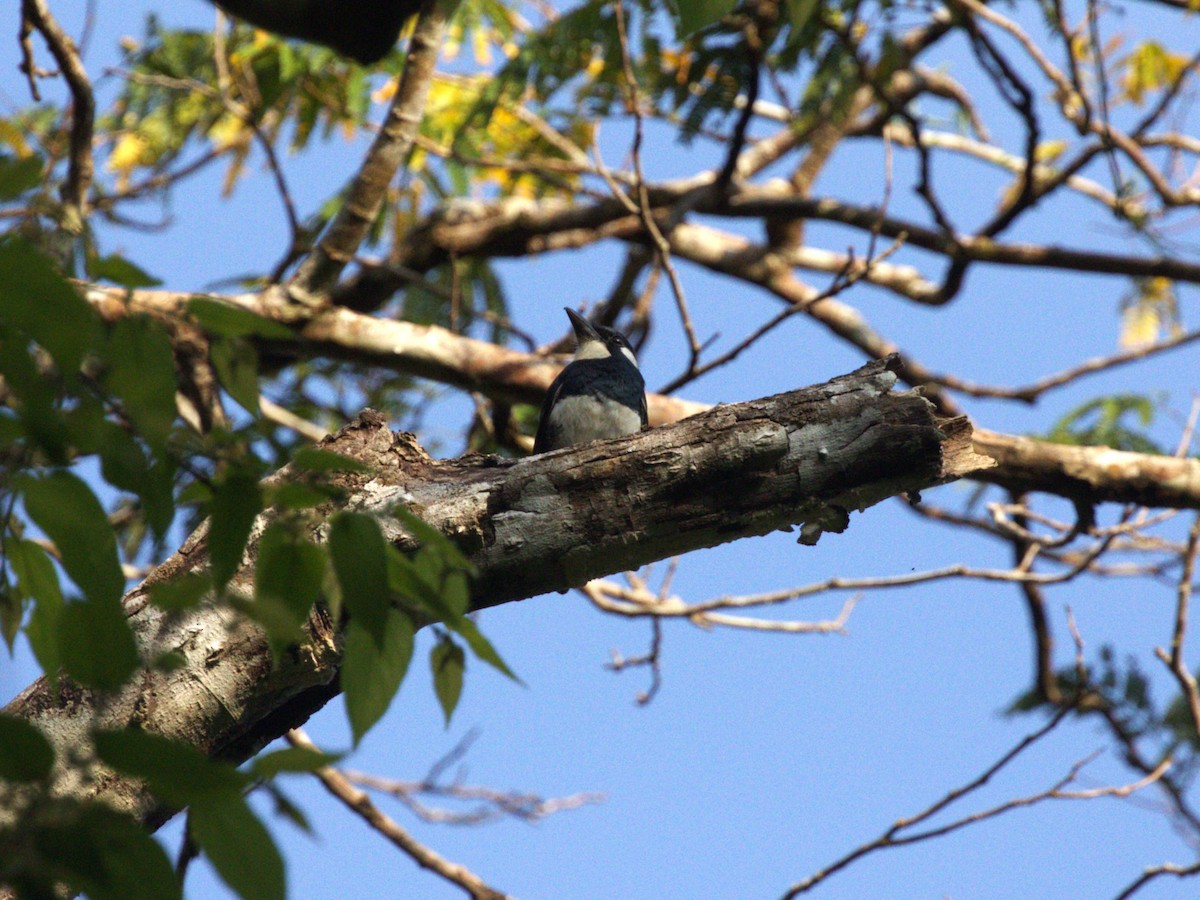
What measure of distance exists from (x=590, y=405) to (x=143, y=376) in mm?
3973

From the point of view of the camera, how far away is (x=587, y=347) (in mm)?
6270

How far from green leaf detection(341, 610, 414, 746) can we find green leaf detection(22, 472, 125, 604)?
0.93ft

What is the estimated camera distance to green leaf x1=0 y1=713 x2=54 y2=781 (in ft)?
3.62

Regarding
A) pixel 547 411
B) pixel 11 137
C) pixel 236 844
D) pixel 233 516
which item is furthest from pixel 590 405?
pixel 236 844

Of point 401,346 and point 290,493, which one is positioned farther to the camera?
point 401,346

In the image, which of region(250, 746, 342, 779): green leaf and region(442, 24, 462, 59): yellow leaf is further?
region(442, 24, 462, 59): yellow leaf

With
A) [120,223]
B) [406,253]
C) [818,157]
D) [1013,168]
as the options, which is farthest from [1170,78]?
[120,223]

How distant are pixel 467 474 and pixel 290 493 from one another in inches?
57.2

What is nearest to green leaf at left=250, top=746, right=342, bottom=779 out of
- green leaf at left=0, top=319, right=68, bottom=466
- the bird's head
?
green leaf at left=0, top=319, right=68, bottom=466

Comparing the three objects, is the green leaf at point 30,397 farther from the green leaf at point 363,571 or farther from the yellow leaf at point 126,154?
the yellow leaf at point 126,154

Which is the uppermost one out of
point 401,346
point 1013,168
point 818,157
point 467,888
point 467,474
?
point 1013,168

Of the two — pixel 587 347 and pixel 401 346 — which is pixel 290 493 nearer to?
pixel 401 346

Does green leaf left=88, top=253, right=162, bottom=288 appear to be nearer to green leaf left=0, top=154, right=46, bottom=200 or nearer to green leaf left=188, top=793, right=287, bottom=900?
green leaf left=0, top=154, right=46, bottom=200

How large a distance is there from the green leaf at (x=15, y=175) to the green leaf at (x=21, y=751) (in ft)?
2.02
